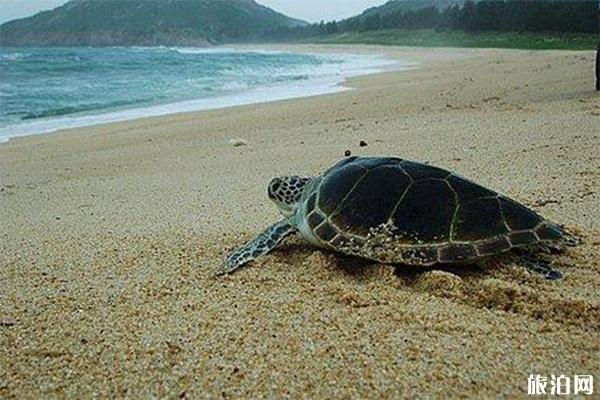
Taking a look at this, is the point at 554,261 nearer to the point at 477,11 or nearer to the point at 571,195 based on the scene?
the point at 571,195

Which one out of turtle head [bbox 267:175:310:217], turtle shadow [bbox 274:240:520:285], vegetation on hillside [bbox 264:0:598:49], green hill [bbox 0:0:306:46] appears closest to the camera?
turtle shadow [bbox 274:240:520:285]

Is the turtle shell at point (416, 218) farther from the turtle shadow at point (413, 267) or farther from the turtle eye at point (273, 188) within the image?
the turtle eye at point (273, 188)

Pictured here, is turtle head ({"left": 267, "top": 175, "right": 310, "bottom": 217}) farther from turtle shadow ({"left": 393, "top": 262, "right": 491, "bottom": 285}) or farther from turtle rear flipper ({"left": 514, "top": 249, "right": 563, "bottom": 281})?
turtle rear flipper ({"left": 514, "top": 249, "right": 563, "bottom": 281})

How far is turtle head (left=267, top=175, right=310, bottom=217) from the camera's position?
357 centimetres

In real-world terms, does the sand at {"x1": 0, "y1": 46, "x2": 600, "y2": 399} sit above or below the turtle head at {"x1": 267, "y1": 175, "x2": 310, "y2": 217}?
below

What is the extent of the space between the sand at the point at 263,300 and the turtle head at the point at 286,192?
32 cm

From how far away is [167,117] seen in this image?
11828 mm

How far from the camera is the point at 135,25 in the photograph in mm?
157000

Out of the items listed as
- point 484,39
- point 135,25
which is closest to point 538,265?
point 484,39

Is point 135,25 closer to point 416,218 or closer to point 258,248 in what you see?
point 258,248

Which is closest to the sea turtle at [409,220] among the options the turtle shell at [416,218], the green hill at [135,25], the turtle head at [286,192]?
the turtle shell at [416,218]

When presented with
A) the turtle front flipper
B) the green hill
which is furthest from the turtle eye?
the green hill

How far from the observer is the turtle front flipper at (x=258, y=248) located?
3.05m

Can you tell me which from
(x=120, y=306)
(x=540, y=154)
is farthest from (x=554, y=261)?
(x=540, y=154)
